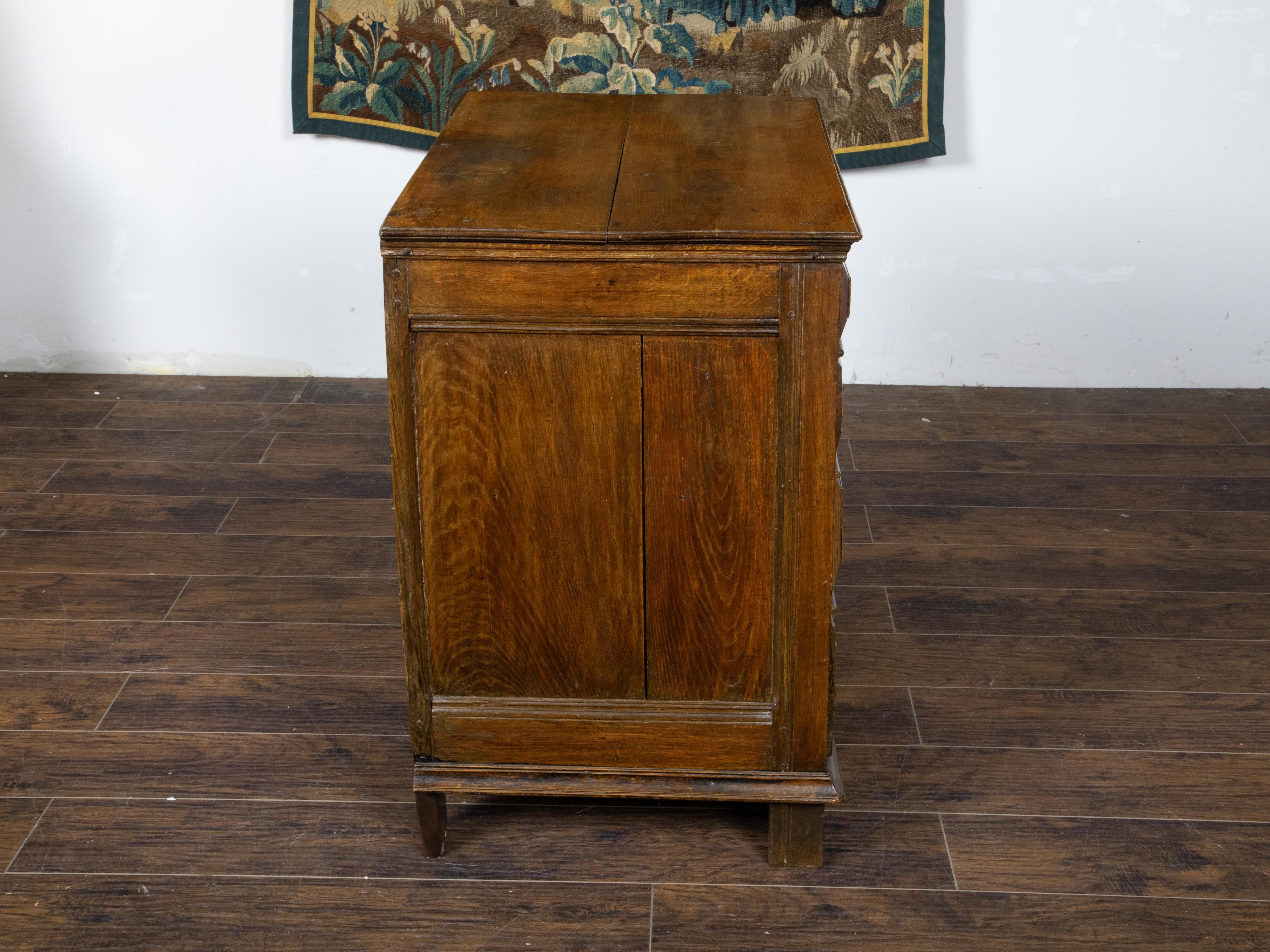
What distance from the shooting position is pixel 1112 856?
2.01m

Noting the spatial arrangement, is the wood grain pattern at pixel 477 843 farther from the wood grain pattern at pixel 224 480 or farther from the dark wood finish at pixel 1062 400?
the dark wood finish at pixel 1062 400

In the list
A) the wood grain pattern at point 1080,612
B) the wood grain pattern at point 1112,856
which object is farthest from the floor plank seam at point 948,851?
the wood grain pattern at point 1080,612

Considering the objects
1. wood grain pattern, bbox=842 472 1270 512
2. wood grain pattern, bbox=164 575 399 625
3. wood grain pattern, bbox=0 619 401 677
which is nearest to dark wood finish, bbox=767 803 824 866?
wood grain pattern, bbox=0 619 401 677

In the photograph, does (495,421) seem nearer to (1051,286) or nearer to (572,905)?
(572,905)

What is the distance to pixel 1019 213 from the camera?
11.5 ft

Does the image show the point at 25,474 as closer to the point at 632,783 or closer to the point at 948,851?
the point at 632,783

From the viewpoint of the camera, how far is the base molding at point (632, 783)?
1912 mm

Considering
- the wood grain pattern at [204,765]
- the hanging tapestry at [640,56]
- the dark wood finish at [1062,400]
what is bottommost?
the wood grain pattern at [204,765]

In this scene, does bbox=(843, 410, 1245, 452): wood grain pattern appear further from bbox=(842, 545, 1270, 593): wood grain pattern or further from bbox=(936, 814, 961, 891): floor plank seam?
bbox=(936, 814, 961, 891): floor plank seam

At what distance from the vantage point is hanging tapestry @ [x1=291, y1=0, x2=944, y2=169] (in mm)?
3303

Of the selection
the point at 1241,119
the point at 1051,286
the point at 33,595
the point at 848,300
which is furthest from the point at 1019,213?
the point at 33,595

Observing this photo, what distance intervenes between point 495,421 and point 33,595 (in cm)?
145

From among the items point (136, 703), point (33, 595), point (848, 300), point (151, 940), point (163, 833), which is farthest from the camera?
point (33, 595)

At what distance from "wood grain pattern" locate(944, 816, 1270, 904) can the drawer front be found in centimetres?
90
